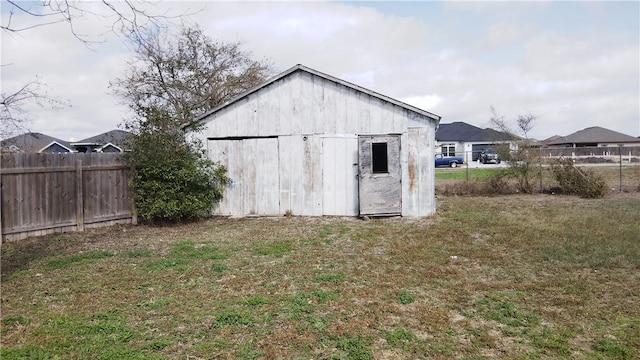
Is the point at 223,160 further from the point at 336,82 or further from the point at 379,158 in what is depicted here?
the point at 379,158

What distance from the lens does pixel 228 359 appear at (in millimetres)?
3426

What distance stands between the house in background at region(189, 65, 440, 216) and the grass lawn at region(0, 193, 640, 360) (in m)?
1.93

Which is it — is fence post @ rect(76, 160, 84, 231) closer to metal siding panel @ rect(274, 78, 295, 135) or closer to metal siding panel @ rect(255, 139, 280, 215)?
metal siding panel @ rect(255, 139, 280, 215)

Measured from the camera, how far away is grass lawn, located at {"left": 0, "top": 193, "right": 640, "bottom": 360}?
365 centimetres

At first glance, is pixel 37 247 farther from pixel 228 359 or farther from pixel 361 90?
pixel 361 90

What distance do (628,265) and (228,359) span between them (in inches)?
228

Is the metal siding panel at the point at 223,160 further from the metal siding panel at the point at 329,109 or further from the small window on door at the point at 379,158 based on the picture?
the small window on door at the point at 379,158

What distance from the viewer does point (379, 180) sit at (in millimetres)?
10625

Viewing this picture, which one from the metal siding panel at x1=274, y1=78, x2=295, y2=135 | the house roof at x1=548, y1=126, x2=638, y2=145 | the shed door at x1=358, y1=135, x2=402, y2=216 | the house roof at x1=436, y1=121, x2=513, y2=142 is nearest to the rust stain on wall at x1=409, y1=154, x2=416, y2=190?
the shed door at x1=358, y1=135, x2=402, y2=216

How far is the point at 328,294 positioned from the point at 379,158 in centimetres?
660

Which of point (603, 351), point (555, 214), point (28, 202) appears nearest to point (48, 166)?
point (28, 202)

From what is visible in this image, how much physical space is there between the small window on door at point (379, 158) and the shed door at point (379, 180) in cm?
14

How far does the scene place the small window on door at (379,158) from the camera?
1080 centimetres

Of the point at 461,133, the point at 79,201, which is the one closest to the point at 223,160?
the point at 79,201
